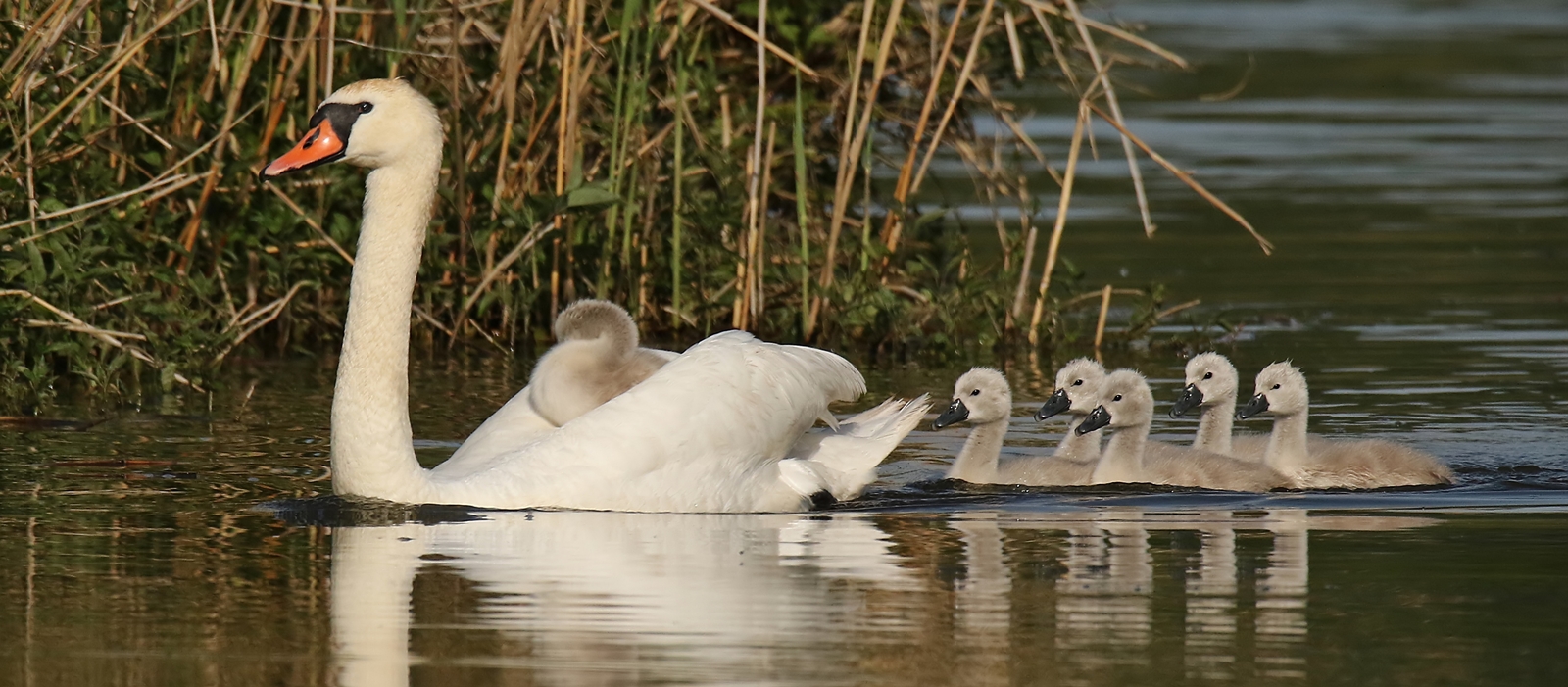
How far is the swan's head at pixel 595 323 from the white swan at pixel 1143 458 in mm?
1622

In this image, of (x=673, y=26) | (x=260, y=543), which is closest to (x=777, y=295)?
(x=673, y=26)

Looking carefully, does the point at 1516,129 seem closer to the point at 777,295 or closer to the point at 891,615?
the point at 777,295

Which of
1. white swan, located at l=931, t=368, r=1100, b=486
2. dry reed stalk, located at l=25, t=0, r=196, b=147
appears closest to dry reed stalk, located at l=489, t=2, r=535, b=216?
dry reed stalk, located at l=25, t=0, r=196, b=147

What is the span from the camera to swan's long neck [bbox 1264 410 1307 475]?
8609 millimetres

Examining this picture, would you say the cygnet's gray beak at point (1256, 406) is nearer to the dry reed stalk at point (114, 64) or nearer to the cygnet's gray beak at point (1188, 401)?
the cygnet's gray beak at point (1188, 401)

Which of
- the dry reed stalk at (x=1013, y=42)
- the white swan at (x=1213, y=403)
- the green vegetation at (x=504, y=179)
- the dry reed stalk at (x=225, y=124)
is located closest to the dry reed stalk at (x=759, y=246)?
the green vegetation at (x=504, y=179)

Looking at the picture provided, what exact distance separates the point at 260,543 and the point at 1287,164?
41.5 ft

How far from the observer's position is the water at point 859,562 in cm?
534

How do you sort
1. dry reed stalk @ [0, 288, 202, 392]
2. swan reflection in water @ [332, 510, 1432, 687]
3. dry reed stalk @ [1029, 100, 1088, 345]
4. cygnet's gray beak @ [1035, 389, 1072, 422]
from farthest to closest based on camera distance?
dry reed stalk @ [1029, 100, 1088, 345] → dry reed stalk @ [0, 288, 202, 392] → cygnet's gray beak @ [1035, 389, 1072, 422] → swan reflection in water @ [332, 510, 1432, 687]

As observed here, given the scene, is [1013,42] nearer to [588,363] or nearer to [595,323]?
[595,323]

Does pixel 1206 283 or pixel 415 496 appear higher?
pixel 1206 283

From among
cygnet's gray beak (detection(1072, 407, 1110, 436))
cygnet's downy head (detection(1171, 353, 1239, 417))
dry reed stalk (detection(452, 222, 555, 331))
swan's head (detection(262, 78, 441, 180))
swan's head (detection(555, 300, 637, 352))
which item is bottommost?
cygnet's gray beak (detection(1072, 407, 1110, 436))

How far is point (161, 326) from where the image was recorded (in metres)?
10.4

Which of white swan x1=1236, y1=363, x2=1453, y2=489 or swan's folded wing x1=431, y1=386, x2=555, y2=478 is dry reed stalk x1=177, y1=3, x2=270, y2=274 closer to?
swan's folded wing x1=431, y1=386, x2=555, y2=478
